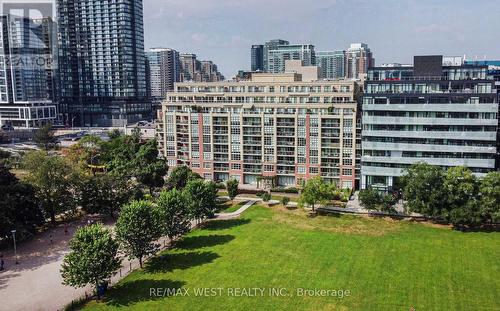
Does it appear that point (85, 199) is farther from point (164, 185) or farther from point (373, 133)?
point (373, 133)

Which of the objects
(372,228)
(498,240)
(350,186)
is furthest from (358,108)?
(498,240)

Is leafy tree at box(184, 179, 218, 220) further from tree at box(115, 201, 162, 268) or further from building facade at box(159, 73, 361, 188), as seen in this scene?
building facade at box(159, 73, 361, 188)

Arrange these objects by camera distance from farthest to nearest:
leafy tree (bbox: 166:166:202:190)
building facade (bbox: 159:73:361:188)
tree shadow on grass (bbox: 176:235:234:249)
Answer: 1. building facade (bbox: 159:73:361:188)
2. leafy tree (bbox: 166:166:202:190)
3. tree shadow on grass (bbox: 176:235:234:249)

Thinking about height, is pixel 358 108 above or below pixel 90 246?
above

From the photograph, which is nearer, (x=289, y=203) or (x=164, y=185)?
(x=289, y=203)

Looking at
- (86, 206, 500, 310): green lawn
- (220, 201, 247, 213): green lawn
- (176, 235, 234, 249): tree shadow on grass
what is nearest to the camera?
(86, 206, 500, 310): green lawn

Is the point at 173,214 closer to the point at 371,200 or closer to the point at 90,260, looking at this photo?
the point at 90,260

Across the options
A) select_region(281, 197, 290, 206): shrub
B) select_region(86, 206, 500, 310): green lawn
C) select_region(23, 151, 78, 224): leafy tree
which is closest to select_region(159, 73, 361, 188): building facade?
select_region(281, 197, 290, 206): shrub
